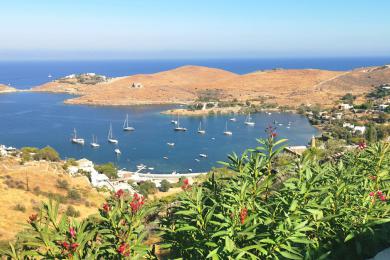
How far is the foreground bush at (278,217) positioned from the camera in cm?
307

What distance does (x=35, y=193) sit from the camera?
22.9m

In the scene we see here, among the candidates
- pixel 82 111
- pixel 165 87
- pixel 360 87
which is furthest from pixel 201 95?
pixel 360 87

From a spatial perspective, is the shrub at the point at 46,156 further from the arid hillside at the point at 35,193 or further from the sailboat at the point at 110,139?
the sailboat at the point at 110,139

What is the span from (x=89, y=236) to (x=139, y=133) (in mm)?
67120

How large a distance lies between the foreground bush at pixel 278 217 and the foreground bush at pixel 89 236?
14.3 inches

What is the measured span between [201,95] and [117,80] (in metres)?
36.4

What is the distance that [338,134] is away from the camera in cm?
5409

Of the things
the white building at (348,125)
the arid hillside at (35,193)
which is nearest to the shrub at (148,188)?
the arid hillside at (35,193)

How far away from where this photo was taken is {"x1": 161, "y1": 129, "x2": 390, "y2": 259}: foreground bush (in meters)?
3.07

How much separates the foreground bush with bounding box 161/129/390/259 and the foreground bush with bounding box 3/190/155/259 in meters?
0.36

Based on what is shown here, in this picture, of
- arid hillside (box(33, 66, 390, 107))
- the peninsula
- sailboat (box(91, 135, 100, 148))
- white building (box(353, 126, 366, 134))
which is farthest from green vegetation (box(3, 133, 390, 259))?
arid hillside (box(33, 66, 390, 107))

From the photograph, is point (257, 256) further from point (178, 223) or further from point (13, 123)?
point (13, 123)

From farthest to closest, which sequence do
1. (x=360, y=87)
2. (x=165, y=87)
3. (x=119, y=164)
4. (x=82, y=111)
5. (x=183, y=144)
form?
(x=165, y=87)
(x=360, y=87)
(x=82, y=111)
(x=183, y=144)
(x=119, y=164)

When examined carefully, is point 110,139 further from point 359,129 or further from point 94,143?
point 359,129
